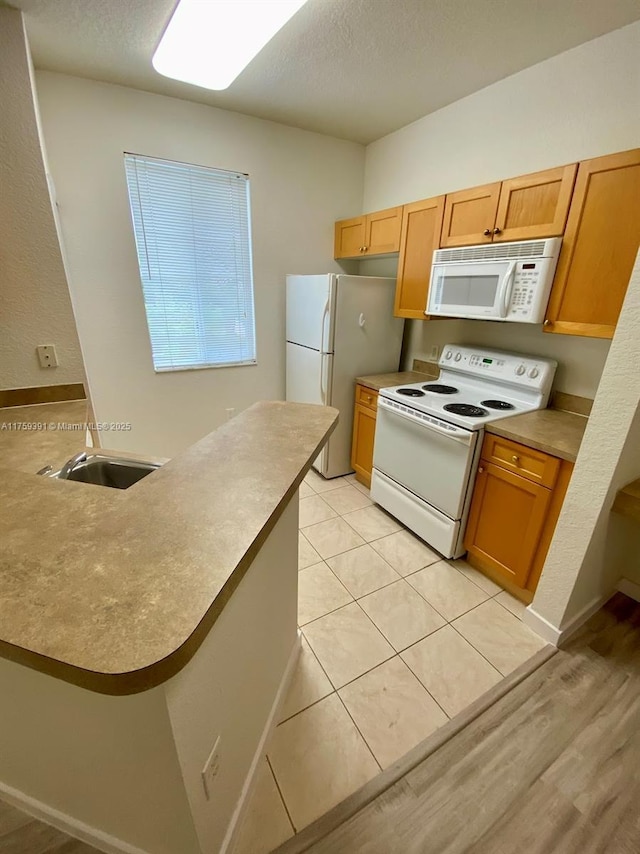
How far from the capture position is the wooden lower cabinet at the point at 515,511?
5.49ft

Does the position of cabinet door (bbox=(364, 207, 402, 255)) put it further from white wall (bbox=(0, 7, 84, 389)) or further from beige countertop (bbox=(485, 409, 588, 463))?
white wall (bbox=(0, 7, 84, 389))

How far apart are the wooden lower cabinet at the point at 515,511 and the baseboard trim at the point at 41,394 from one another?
2.20 m

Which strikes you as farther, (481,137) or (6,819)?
(481,137)

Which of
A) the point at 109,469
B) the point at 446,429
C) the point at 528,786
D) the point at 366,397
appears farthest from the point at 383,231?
the point at 528,786

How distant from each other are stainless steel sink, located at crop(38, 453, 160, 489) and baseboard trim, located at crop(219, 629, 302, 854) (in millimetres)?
971

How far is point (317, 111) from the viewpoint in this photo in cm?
246

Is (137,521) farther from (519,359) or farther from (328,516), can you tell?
(519,359)

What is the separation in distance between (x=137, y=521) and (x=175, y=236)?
2.53m

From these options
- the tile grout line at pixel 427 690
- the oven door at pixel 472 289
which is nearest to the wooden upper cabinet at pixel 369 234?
the oven door at pixel 472 289

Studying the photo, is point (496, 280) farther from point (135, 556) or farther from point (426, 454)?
point (135, 556)

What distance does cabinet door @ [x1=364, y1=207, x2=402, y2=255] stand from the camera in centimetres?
256

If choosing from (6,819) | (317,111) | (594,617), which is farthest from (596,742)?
(317,111)

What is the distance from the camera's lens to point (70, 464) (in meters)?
1.25

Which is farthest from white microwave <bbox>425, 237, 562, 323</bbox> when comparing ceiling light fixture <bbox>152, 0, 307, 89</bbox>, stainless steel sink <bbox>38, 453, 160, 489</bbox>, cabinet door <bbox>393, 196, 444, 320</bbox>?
stainless steel sink <bbox>38, 453, 160, 489</bbox>
